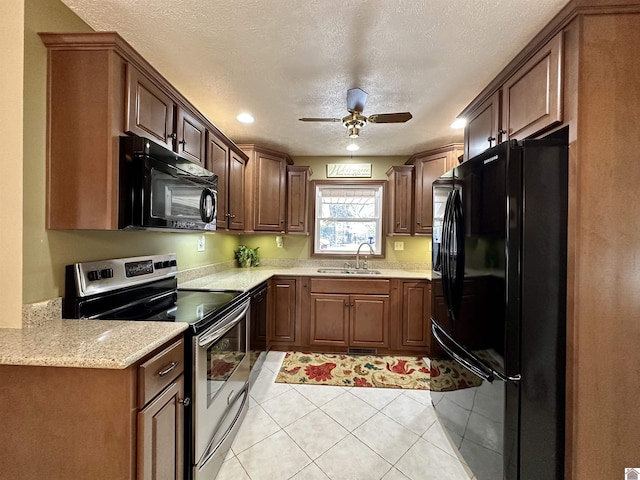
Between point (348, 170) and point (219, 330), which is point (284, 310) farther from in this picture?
point (348, 170)

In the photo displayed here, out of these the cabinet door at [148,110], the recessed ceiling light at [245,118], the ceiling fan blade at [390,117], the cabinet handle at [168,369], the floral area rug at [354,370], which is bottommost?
the floral area rug at [354,370]

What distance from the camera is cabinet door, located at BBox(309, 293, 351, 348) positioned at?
306 centimetres

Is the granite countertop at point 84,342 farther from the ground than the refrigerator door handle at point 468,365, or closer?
farther from the ground

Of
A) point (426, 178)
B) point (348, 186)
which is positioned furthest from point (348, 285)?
point (426, 178)

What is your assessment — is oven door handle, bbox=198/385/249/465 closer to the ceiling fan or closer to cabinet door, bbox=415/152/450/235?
the ceiling fan

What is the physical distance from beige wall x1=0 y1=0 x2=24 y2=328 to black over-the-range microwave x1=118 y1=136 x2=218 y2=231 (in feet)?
1.25

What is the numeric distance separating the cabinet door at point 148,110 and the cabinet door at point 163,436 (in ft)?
4.13

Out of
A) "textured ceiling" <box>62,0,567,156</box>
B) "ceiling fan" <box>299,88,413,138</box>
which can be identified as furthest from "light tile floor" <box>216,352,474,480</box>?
"textured ceiling" <box>62,0,567,156</box>

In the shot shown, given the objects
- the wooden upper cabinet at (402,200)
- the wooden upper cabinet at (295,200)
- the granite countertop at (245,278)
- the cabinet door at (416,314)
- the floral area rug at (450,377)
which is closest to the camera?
the floral area rug at (450,377)

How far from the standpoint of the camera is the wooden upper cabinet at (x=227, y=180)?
2.35 m

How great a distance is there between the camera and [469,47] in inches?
61.6

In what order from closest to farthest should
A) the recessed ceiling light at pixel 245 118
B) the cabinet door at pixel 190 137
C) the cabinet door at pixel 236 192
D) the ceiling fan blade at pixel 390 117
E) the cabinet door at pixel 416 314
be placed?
the cabinet door at pixel 190 137, the ceiling fan blade at pixel 390 117, the recessed ceiling light at pixel 245 118, the cabinet door at pixel 236 192, the cabinet door at pixel 416 314

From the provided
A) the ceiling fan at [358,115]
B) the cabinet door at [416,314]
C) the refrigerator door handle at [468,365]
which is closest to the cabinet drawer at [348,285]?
the cabinet door at [416,314]

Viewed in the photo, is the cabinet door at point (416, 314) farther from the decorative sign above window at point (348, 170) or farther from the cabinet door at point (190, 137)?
the cabinet door at point (190, 137)
